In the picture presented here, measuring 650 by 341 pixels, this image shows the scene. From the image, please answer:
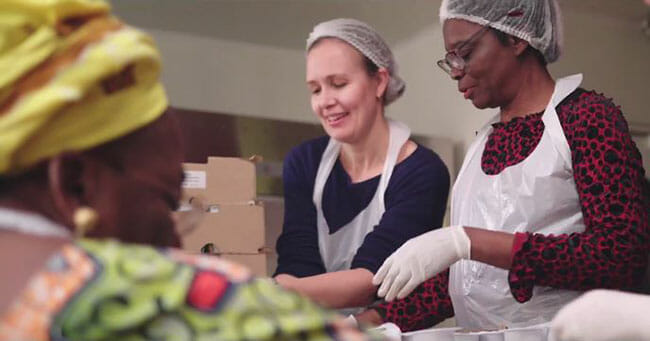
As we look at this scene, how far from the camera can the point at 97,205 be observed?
2.14ft

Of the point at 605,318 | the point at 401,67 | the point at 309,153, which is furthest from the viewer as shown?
the point at 401,67

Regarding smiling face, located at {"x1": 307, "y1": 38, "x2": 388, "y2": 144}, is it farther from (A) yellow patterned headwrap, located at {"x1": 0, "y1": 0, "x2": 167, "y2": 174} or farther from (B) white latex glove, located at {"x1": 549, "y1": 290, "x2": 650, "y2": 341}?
(A) yellow patterned headwrap, located at {"x1": 0, "y1": 0, "x2": 167, "y2": 174}

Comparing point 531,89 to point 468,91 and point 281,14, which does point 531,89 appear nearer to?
point 468,91

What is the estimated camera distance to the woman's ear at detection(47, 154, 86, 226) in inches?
24.7

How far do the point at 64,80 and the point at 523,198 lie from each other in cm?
113

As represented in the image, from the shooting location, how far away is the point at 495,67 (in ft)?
5.35

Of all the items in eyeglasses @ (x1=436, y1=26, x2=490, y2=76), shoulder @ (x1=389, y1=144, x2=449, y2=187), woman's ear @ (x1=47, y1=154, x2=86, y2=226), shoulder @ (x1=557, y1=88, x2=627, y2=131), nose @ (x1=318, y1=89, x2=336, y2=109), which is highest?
woman's ear @ (x1=47, y1=154, x2=86, y2=226)

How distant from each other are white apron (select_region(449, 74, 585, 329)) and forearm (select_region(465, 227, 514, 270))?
16 centimetres

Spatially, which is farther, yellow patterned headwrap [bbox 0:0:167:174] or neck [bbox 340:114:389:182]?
neck [bbox 340:114:389:182]

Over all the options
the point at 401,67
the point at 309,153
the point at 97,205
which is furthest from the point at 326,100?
the point at 401,67

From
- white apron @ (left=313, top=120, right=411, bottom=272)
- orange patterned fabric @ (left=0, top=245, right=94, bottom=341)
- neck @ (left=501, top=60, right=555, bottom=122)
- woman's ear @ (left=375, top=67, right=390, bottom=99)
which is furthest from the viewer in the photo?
woman's ear @ (left=375, top=67, right=390, bottom=99)

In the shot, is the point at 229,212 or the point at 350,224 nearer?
the point at 229,212

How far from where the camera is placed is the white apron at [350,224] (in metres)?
1.85

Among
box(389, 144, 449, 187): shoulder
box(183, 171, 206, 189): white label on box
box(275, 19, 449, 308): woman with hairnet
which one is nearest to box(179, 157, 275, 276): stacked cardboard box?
box(183, 171, 206, 189): white label on box
